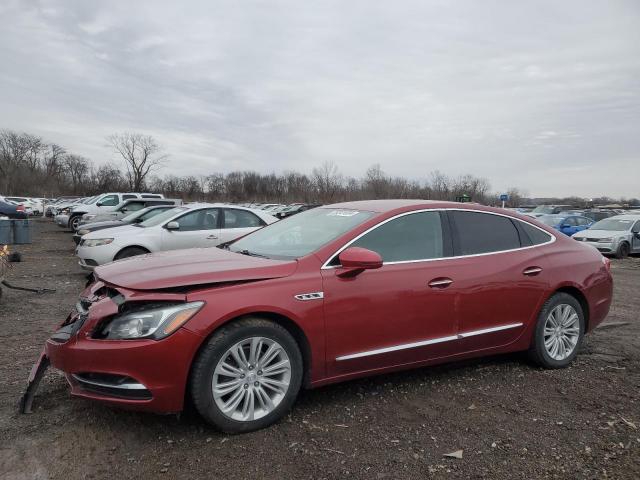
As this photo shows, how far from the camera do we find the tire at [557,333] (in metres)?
4.50

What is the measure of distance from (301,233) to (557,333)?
8.40 ft

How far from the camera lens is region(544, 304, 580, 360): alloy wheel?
457 cm

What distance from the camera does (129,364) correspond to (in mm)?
2971

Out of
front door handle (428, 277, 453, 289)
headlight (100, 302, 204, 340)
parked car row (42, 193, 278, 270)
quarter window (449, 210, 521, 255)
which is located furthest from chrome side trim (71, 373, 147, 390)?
parked car row (42, 193, 278, 270)

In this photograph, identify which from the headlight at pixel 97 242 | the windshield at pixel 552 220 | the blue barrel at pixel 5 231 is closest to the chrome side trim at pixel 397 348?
the headlight at pixel 97 242

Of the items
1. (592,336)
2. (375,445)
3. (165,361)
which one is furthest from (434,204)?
(592,336)

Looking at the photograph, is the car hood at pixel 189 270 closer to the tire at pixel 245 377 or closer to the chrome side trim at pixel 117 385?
the tire at pixel 245 377

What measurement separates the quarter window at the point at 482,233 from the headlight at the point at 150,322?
2.30 m

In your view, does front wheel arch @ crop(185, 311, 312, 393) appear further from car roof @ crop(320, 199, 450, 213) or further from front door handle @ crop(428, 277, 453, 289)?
car roof @ crop(320, 199, 450, 213)

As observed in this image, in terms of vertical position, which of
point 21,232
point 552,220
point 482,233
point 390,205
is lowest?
point 552,220

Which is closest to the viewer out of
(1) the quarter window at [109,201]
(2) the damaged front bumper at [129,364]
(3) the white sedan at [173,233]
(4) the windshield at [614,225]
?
(2) the damaged front bumper at [129,364]

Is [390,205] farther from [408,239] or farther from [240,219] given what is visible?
[240,219]

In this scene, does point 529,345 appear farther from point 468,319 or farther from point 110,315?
point 110,315

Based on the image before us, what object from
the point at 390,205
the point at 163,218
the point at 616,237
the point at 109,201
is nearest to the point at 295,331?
the point at 390,205
